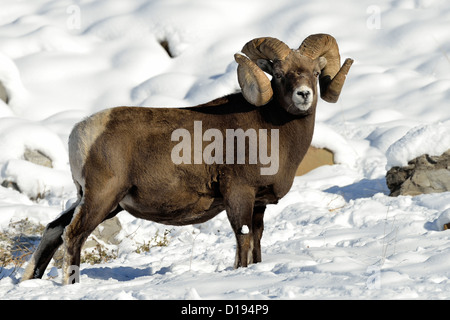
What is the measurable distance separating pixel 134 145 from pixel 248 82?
124 centimetres

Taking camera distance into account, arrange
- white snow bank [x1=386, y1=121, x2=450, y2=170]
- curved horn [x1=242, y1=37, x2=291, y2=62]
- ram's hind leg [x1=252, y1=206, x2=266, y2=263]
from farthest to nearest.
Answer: white snow bank [x1=386, y1=121, x2=450, y2=170] < ram's hind leg [x1=252, y1=206, x2=266, y2=263] < curved horn [x1=242, y1=37, x2=291, y2=62]

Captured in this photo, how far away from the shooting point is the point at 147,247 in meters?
8.62

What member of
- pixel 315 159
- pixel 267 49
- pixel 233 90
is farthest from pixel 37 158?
pixel 267 49

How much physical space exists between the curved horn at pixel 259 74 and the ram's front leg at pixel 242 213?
882mm

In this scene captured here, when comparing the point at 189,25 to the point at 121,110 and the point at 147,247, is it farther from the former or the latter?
the point at 121,110

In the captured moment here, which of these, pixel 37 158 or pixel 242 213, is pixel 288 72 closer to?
pixel 242 213

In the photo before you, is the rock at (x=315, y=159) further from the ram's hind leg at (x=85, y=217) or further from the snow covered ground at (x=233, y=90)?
the ram's hind leg at (x=85, y=217)

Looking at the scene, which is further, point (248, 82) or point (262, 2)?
point (262, 2)

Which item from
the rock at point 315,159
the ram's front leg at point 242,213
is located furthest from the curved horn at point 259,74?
the rock at point 315,159

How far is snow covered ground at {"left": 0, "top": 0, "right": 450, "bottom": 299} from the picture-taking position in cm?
531

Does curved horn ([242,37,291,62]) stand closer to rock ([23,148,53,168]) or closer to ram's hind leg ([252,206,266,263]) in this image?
ram's hind leg ([252,206,266,263])

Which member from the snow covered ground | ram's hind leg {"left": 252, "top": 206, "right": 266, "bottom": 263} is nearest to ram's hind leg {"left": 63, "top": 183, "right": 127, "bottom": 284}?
the snow covered ground

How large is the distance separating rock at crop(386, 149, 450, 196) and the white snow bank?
0.27 ft
